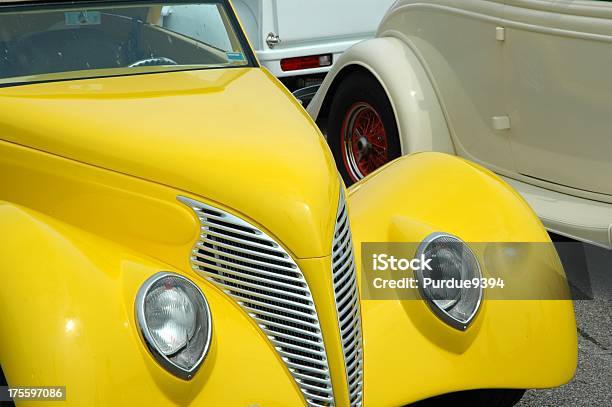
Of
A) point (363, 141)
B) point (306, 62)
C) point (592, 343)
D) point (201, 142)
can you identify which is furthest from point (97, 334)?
point (306, 62)

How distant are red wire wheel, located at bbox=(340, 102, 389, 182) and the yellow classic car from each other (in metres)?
2.14

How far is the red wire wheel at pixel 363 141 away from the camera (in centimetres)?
580

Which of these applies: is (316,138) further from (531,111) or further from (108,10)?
(531,111)

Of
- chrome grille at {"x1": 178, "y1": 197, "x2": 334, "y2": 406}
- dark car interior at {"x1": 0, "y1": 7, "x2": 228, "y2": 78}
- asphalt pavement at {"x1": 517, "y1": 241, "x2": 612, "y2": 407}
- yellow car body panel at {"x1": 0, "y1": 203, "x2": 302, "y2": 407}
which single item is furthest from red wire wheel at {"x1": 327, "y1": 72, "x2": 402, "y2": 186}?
yellow car body panel at {"x1": 0, "y1": 203, "x2": 302, "y2": 407}

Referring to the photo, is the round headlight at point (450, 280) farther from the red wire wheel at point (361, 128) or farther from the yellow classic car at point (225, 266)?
the red wire wheel at point (361, 128)

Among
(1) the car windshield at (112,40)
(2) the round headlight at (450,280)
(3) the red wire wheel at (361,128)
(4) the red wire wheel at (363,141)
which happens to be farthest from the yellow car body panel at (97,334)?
(4) the red wire wheel at (363,141)

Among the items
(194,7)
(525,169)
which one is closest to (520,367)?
(525,169)

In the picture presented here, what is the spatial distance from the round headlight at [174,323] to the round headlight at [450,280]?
2.57ft

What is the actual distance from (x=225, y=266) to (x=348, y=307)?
42cm

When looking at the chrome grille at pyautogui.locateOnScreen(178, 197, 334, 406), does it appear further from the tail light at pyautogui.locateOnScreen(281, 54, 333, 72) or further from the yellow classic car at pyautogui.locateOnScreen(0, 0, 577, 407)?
the tail light at pyautogui.locateOnScreen(281, 54, 333, 72)

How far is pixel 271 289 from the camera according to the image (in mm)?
2965

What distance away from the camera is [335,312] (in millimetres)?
2984

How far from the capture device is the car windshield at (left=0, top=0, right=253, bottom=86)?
12.2ft

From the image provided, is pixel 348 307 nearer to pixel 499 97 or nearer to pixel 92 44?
pixel 92 44
